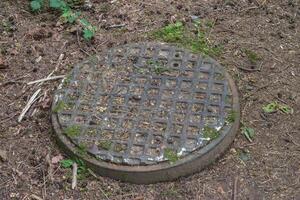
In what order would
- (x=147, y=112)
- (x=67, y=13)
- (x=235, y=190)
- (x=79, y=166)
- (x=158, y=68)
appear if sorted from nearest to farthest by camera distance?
(x=235, y=190), (x=79, y=166), (x=147, y=112), (x=158, y=68), (x=67, y=13)

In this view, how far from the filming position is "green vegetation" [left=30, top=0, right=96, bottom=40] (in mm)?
3430

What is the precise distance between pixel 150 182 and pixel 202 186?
26cm

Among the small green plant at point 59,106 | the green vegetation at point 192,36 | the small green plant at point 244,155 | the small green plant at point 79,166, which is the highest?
the green vegetation at point 192,36

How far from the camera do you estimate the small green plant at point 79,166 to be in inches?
104

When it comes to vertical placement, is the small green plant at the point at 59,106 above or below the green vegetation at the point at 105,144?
above

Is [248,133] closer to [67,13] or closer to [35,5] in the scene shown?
[67,13]

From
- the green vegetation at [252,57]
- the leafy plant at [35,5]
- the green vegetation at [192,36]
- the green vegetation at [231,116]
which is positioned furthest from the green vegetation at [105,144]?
the leafy plant at [35,5]

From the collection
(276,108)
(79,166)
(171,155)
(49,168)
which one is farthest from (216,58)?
(49,168)

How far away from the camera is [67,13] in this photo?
353 cm

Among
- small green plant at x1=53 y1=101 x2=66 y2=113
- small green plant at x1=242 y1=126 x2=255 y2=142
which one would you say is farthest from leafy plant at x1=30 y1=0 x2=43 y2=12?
small green plant at x1=242 y1=126 x2=255 y2=142

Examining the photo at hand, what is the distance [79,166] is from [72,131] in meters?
0.20

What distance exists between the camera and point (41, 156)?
274 cm

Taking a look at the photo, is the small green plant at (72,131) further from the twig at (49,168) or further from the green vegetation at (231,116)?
the green vegetation at (231,116)

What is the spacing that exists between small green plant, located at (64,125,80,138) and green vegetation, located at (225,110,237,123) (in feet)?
2.58
